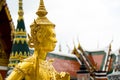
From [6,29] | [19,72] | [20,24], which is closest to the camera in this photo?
[19,72]

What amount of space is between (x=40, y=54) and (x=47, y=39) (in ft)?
0.42

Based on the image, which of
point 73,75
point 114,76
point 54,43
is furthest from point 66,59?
point 54,43

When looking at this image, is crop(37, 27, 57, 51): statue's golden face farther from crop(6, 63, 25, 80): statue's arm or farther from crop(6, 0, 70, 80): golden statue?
crop(6, 63, 25, 80): statue's arm

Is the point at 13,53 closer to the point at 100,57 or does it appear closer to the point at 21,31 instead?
the point at 21,31

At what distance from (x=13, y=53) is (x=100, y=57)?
9.31 metres

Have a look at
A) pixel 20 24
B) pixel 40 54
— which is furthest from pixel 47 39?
pixel 20 24

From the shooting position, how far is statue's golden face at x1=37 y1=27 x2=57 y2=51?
152 inches

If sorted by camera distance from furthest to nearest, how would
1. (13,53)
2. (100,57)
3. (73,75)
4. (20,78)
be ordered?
(100,57) → (73,75) → (13,53) → (20,78)

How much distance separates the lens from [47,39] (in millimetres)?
3881

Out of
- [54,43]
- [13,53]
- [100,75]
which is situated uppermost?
[54,43]

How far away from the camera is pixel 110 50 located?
18844 millimetres

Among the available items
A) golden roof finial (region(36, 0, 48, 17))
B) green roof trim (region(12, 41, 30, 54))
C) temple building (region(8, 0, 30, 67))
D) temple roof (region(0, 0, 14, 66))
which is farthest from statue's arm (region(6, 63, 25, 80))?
temple roof (region(0, 0, 14, 66))

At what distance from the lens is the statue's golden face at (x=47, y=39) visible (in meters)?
3.86

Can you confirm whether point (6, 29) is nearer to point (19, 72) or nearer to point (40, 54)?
point (40, 54)
